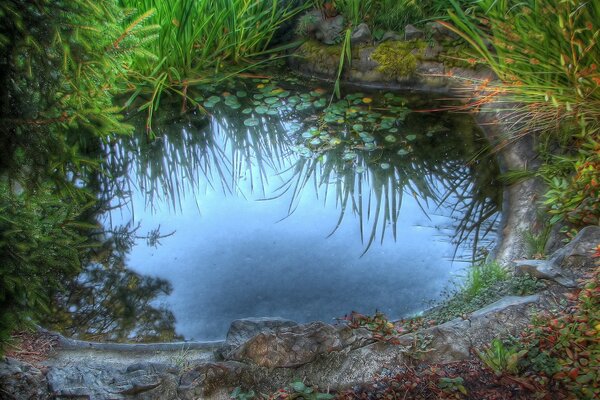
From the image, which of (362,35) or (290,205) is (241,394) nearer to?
(290,205)

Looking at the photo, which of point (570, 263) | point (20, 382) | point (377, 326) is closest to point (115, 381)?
point (20, 382)

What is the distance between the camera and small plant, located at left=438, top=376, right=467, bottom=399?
226 centimetres

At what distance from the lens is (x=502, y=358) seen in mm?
2314

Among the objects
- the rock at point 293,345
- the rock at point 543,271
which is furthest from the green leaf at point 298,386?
the rock at point 543,271

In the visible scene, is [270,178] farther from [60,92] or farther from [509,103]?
[60,92]

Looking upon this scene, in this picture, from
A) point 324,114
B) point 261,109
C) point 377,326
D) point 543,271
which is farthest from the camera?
point 261,109

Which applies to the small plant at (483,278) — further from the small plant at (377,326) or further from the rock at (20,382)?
the rock at (20,382)

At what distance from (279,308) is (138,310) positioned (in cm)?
68

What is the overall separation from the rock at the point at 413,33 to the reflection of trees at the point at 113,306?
284 centimetres

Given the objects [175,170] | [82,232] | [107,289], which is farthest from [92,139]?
[107,289]

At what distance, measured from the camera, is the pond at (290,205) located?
3.16 meters

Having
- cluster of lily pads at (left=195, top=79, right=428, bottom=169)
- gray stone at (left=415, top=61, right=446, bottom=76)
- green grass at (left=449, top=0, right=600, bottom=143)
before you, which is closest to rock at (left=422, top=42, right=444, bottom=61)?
gray stone at (left=415, top=61, right=446, bottom=76)

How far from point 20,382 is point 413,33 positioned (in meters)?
3.79

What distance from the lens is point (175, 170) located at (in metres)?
4.22
